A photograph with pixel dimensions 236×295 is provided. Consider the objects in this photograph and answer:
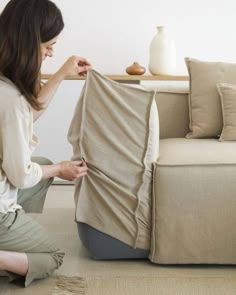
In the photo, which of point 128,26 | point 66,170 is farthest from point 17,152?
point 128,26

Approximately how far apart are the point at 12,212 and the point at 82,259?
0.39 metres

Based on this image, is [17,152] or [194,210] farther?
[194,210]

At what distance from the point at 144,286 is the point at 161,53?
1.81 m

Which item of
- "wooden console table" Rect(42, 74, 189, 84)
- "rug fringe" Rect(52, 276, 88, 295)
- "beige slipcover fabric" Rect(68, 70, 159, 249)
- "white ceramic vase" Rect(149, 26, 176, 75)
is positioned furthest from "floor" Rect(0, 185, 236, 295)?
"white ceramic vase" Rect(149, 26, 176, 75)

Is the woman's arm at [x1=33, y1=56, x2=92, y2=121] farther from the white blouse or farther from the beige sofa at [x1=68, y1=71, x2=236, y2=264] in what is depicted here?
the white blouse

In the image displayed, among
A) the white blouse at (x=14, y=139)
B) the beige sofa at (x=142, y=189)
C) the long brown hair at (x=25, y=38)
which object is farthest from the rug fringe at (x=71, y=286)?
the long brown hair at (x=25, y=38)

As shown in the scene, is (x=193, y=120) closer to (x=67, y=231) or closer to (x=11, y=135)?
(x=67, y=231)

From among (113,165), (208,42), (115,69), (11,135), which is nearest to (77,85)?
(115,69)

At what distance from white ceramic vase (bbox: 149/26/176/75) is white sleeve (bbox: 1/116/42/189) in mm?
1704

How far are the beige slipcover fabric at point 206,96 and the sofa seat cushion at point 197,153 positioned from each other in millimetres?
124

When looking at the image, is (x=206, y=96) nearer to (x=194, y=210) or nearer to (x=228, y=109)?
(x=228, y=109)

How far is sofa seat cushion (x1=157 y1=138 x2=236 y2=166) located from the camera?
183 cm

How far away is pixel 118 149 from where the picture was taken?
6.00 feet

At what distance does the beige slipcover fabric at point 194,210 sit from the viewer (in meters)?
1.80
